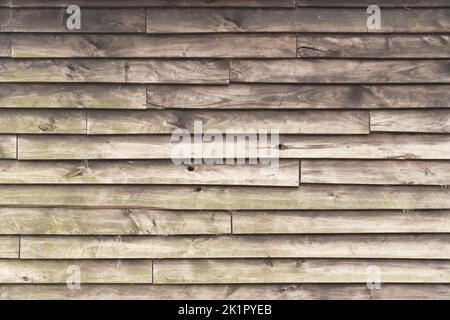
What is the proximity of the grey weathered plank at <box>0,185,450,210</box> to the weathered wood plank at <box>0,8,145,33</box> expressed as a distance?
978mm

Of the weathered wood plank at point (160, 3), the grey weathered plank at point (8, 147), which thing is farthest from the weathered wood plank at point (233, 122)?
the weathered wood plank at point (160, 3)

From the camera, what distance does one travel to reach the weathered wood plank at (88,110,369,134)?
389cm

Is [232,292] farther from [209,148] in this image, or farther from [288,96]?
[288,96]

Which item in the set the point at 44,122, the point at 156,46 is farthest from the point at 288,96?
the point at 44,122

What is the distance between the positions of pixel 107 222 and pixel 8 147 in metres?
0.77

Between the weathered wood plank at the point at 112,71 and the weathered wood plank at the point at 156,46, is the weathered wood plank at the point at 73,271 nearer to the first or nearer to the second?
the weathered wood plank at the point at 112,71

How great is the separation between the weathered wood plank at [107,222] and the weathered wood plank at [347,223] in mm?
138

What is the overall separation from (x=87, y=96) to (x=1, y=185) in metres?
0.77

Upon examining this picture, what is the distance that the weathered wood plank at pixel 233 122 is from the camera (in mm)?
3887

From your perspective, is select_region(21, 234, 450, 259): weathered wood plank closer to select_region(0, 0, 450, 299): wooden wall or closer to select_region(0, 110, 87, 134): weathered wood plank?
select_region(0, 0, 450, 299): wooden wall

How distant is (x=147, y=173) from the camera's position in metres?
3.89

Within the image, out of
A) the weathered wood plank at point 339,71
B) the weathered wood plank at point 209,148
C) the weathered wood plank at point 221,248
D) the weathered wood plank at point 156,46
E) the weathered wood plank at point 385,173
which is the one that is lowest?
the weathered wood plank at point 221,248

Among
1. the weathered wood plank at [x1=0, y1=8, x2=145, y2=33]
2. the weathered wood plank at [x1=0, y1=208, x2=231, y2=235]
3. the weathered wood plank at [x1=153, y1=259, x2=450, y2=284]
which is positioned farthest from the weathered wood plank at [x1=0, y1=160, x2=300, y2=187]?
the weathered wood plank at [x1=0, y1=8, x2=145, y2=33]
